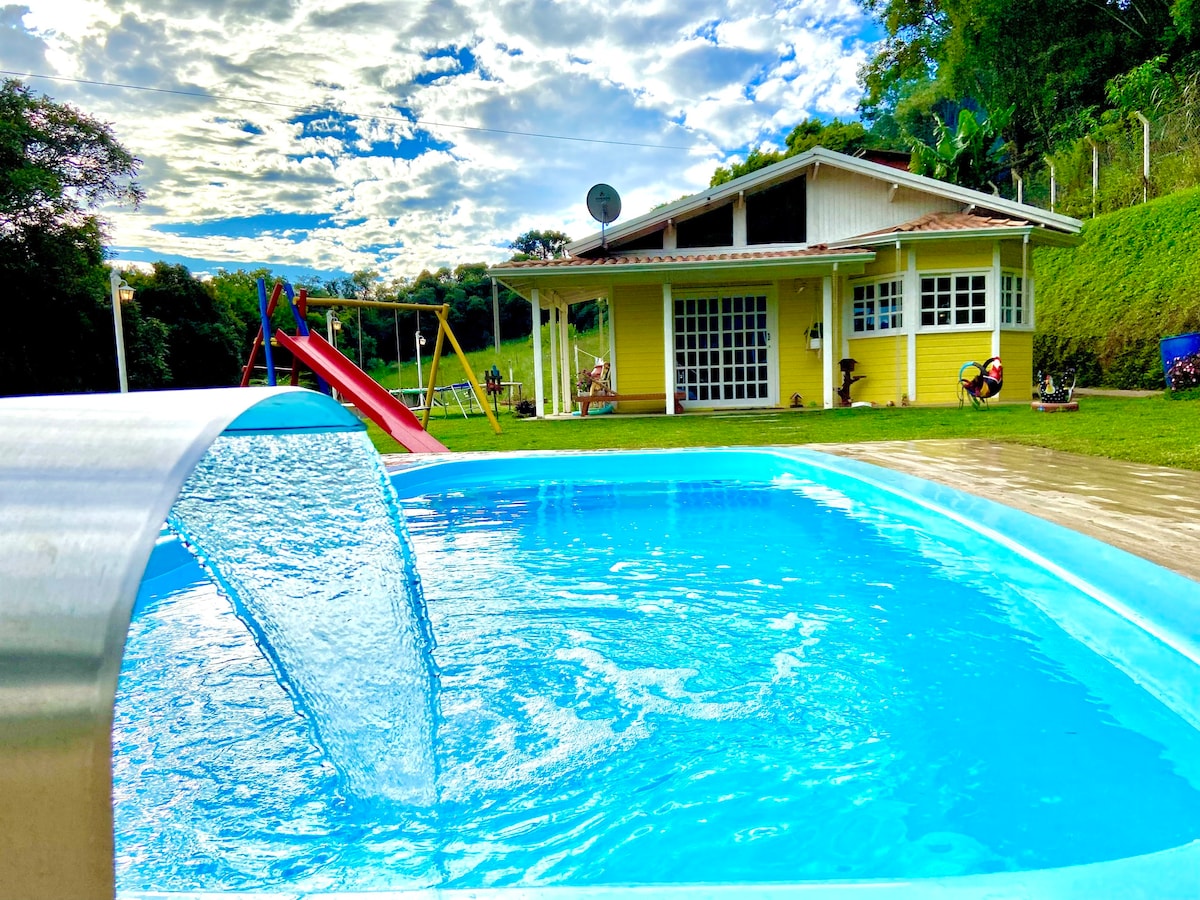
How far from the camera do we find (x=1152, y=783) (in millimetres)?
1736

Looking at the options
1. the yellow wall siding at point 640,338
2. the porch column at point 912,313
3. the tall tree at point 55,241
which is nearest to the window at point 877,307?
the porch column at point 912,313

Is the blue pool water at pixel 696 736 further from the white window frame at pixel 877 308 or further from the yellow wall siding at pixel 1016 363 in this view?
the yellow wall siding at pixel 1016 363

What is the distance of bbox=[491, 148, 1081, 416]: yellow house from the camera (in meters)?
12.0

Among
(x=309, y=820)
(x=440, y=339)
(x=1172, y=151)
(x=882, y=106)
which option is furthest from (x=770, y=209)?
(x=882, y=106)

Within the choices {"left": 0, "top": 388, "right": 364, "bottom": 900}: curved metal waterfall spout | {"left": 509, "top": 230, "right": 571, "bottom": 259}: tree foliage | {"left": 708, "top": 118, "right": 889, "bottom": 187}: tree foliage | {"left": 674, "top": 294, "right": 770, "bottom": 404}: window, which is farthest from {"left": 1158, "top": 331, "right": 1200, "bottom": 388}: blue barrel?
{"left": 509, "top": 230, "right": 571, "bottom": 259}: tree foliage

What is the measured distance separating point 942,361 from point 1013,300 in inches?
68.3

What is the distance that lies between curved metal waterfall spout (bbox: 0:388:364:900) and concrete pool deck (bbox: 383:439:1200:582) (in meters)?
2.87

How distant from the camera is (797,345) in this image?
1306 centimetres

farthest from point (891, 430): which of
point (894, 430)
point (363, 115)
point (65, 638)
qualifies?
point (363, 115)

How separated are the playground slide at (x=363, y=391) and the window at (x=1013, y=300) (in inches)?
385

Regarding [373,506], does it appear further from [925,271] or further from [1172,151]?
[1172,151]

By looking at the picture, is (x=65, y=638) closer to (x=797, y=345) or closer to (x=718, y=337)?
(x=718, y=337)

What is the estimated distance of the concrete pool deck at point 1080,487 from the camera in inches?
116

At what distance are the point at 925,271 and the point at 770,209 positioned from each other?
2.82m
